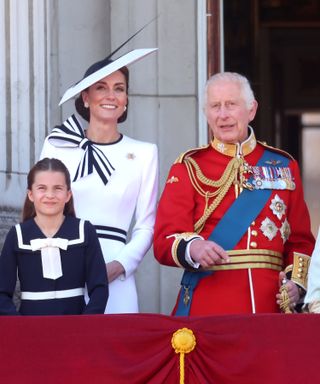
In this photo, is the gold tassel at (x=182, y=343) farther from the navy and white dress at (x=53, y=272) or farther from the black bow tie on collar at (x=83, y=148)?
the black bow tie on collar at (x=83, y=148)

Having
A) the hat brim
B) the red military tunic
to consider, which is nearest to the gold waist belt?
the red military tunic

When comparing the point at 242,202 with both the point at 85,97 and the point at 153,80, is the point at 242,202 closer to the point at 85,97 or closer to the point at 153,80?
the point at 85,97

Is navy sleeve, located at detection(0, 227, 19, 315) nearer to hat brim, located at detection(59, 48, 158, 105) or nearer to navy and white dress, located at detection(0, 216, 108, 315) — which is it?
navy and white dress, located at detection(0, 216, 108, 315)

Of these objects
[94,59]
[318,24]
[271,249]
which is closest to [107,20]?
[94,59]

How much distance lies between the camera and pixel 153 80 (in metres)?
9.48

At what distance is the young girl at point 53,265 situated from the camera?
6.89 metres

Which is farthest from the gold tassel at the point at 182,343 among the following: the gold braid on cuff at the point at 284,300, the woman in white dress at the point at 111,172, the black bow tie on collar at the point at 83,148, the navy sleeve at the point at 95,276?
the black bow tie on collar at the point at 83,148

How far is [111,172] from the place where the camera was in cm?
735

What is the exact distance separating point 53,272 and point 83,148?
70cm

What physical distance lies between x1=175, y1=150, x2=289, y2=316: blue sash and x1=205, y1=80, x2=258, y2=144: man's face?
8.2 inches

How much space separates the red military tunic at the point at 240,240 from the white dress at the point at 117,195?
0.62ft

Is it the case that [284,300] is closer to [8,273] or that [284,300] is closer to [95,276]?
[95,276]

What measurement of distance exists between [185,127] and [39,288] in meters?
2.75

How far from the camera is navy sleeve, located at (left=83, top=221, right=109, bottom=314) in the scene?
685 centimetres
